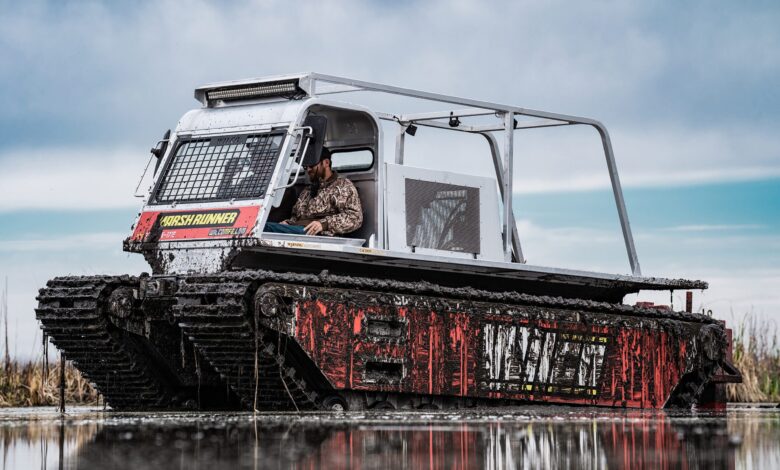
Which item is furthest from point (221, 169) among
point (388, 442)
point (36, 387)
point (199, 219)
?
point (388, 442)

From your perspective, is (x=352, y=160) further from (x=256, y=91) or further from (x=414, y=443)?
(x=414, y=443)

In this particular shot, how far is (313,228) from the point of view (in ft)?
52.1

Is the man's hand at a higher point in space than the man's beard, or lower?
lower

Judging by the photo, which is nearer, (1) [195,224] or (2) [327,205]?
(1) [195,224]

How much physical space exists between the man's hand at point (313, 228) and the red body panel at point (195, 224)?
2.45 ft

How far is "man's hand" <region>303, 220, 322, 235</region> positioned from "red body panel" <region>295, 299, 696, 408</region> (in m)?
1.18

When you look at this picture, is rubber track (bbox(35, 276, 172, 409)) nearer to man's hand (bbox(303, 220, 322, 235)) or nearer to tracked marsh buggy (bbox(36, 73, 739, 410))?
tracked marsh buggy (bbox(36, 73, 739, 410))

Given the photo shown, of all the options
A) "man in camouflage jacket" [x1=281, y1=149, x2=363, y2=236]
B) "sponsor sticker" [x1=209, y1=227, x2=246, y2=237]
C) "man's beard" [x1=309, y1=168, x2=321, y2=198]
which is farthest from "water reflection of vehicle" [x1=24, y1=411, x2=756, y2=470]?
"man's beard" [x1=309, y1=168, x2=321, y2=198]

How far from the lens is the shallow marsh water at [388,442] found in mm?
8789

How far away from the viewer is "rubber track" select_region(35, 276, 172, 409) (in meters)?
15.6

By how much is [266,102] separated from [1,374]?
6.71 m

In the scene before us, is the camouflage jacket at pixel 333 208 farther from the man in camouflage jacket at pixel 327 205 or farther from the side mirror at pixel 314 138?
the side mirror at pixel 314 138

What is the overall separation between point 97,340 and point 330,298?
2606 millimetres

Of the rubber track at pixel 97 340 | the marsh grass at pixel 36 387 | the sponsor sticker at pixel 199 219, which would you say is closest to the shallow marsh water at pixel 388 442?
the rubber track at pixel 97 340
